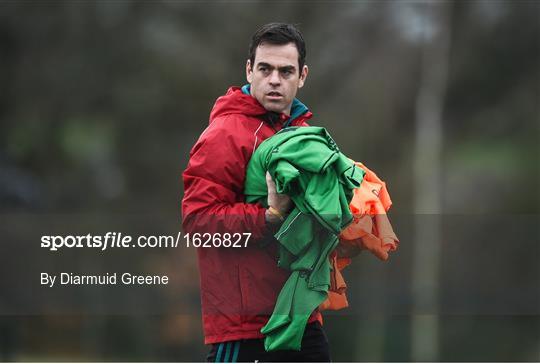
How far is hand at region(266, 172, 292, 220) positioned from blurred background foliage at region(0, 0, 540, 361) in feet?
14.6

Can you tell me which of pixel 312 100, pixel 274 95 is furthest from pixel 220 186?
pixel 312 100

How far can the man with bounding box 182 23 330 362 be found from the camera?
144 centimetres

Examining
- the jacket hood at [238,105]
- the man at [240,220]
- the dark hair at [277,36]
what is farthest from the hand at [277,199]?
the dark hair at [277,36]

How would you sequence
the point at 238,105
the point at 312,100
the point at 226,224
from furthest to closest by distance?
the point at 312,100 → the point at 238,105 → the point at 226,224

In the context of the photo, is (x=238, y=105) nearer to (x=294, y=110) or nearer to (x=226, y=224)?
(x=294, y=110)

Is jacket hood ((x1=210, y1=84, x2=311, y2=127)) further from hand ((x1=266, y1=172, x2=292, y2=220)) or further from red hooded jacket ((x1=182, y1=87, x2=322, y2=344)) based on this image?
hand ((x1=266, y1=172, x2=292, y2=220))

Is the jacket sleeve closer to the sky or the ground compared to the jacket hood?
closer to the ground

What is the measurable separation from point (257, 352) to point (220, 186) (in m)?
0.27

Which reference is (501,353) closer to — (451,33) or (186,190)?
(451,33)

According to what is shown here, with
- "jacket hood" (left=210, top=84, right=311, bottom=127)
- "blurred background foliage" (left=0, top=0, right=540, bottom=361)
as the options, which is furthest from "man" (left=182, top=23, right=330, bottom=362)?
"blurred background foliage" (left=0, top=0, right=540, bottom=361)

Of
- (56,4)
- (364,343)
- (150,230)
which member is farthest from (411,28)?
(150,230)

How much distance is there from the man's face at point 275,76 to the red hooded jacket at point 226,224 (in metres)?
0.06

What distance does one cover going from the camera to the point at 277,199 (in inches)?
56.6

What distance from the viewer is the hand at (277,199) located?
143 centimetres
